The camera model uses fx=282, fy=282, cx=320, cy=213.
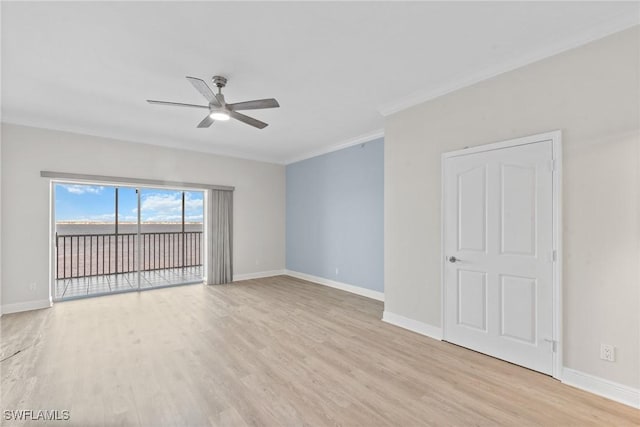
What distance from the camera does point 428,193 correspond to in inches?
133

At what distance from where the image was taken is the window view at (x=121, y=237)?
5.38m

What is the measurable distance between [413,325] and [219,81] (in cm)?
359

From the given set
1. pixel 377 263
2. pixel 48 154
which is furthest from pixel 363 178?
pixel 48 154

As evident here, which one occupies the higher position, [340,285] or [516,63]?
[516,63]

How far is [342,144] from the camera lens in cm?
555

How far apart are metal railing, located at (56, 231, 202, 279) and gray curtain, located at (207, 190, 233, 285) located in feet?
4.42

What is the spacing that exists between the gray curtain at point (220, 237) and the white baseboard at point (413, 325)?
3.63 m

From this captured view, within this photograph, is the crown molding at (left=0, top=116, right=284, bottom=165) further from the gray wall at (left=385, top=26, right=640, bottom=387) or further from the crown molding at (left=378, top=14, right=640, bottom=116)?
the gray wall at (left=385, top=26, right=640, bottom=387)

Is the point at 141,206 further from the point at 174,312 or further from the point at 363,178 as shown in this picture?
the point at 363,178

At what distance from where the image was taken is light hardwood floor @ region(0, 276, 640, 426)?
6.45 feet

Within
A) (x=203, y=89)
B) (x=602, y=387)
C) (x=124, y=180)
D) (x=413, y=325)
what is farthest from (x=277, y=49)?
(x=124, y=180)

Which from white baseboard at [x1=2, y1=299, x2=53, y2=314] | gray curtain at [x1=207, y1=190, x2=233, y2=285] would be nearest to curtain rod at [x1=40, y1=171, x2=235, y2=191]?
gray curtain at [x1=207, y1=190, x2=233, y2=285]

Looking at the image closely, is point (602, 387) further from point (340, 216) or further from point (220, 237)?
point (220, 237)

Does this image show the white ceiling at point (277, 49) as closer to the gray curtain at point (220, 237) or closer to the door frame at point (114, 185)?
the door frame at point (114, 185)
